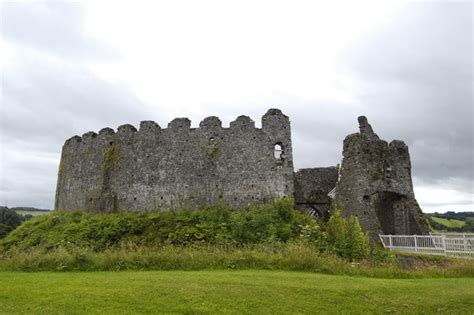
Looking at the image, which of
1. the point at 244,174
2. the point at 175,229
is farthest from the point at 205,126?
the point at 175,229

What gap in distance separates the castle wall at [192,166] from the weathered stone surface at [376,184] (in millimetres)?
3182

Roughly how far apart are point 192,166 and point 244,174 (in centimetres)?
320

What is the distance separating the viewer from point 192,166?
23.8m

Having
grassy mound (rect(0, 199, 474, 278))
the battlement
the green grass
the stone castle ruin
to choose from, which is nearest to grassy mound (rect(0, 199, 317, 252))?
grassy mound (rect(0, 199, 474, 278))

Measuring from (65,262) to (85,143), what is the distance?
1578cm

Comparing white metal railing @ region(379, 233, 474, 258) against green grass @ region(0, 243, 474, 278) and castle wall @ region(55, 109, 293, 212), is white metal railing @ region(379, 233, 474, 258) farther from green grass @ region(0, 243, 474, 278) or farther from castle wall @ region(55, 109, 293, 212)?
castle wall @ region(55, 109, 293, 212)

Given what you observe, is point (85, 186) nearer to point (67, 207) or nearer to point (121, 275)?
point (67, 207)

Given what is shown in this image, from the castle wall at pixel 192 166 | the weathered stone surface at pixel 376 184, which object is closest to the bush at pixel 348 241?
the weathered stone surface at pixel 376 184

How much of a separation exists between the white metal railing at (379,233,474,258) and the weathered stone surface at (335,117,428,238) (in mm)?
1282

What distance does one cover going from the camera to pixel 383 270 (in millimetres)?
13391

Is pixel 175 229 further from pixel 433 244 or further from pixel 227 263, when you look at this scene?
pixel 433 244

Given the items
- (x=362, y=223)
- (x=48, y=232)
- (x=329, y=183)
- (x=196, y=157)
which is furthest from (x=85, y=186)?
(x=362, y=223)

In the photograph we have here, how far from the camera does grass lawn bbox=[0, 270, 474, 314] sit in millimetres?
8961

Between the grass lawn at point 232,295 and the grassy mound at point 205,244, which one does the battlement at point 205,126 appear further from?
the grass lawn at point 232,295
